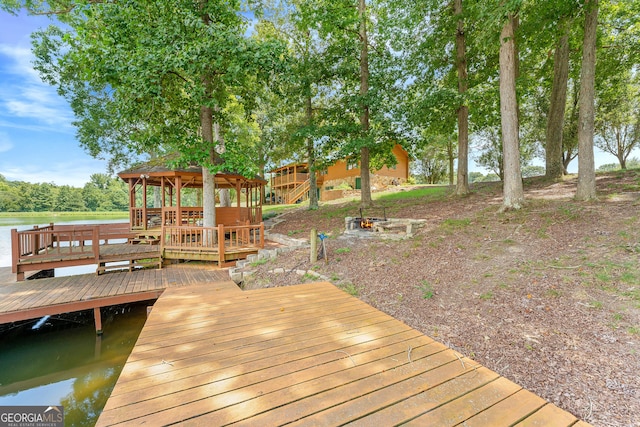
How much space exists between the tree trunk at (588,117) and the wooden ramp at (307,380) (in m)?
7.97

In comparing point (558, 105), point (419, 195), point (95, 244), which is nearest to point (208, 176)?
point (95, 244)

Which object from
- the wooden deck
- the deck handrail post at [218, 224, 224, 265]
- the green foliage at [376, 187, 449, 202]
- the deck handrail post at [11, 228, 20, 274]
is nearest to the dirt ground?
the deck handrail post at [218, 224, 224, 265]

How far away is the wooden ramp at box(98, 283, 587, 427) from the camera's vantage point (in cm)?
173

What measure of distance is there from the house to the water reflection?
16.9 metres

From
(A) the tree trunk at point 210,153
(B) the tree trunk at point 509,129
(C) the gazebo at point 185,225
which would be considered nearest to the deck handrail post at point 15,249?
Result: (C) the gazebo at point 185,225

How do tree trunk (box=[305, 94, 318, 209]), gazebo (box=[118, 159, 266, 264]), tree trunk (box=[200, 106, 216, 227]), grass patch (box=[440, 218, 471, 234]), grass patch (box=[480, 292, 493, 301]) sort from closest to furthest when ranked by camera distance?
grass patch (box=[480, 292, 493, 301]), grass patch (box=[440, 218, 471, 234]), gazebo (box=[118, 159, 266, 264]), tree trunk (box=[200, 106, 216, 227]), tree trunk (box=[305, 94, 318, 209])

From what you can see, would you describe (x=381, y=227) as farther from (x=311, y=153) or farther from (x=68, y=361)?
(x=68, y=361)

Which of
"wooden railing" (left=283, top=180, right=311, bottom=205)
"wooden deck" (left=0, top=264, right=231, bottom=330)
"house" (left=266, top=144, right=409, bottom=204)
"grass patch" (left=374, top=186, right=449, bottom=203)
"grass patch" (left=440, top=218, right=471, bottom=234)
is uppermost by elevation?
"house" (left=266, top=144, right=409, bottom=204)

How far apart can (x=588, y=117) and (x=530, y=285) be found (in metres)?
6.36

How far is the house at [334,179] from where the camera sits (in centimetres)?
2321

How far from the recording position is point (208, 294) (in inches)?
175

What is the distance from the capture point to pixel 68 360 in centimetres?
508

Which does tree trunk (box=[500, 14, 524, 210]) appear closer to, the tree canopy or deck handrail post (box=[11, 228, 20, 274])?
the tree canopy

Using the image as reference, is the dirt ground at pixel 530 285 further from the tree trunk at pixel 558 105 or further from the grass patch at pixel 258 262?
the tree trunk at pixel 558 105
